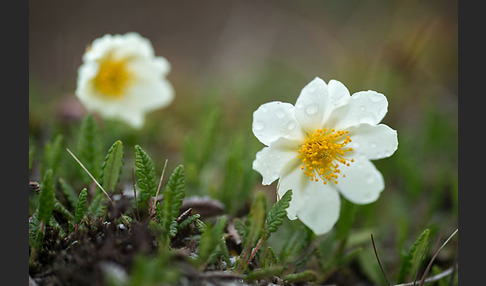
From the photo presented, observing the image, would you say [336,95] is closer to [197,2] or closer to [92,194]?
[92,194]

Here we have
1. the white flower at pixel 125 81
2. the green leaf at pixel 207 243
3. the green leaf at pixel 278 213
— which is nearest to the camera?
the green leaf at pixel 207 243

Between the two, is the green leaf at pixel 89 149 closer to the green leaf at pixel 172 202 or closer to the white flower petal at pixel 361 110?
the green leaf at pixel 172 202

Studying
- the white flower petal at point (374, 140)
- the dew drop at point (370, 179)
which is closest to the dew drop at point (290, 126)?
the white flower petal at point (374, 140)

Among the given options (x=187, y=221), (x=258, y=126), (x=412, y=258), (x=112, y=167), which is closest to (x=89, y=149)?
(x=112, y=167)

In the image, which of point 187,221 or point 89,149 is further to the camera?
point 89,149

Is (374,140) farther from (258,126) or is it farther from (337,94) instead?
(258,126)

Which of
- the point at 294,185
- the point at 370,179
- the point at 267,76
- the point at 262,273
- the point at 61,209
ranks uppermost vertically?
the point at 267,76
